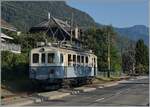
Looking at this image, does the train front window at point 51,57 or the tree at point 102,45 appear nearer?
the train front window at point 51,57

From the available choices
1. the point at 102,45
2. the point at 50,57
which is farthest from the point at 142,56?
the point at 50,57

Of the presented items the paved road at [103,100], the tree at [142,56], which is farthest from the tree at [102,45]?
the paved road at [103,100]

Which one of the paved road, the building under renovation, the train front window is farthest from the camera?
the building under renovation

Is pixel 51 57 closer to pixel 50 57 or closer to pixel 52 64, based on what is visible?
pixel 50 57

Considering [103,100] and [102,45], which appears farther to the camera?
[102,45]

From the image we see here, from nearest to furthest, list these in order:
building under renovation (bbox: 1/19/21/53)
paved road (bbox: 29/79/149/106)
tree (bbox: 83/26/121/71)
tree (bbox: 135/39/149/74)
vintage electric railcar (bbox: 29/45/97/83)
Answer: paved road (bbox: 29/79/149/106), vintage electric railcar (bbox: 29/45/97/83), building under renovation (bbox: 1/19/21/53), tree (bbox: 83/26/121/71), tree (bbox: 135/39/149/74)

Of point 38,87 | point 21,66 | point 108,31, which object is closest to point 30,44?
point 21,66

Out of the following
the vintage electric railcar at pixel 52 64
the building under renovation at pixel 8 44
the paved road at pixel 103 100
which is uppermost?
the building under renovation at pixel 8 44

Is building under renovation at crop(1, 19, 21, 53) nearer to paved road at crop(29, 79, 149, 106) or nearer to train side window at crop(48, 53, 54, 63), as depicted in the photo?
train side window at crop(48, 53, 54, 63)

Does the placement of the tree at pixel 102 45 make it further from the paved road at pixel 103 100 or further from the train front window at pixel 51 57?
the paved road at pixel 103 100

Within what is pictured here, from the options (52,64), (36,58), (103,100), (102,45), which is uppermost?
(102,45)

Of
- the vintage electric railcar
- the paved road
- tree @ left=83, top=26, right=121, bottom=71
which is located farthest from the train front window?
tree @ left=83, top=26, right=121, bottom=71

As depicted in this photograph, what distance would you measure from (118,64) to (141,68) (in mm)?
47289

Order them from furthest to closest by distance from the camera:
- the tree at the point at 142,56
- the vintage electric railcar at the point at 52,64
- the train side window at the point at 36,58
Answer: the tree at the point at 142,56, the train side window at the point at 36,58, the vintage electric railcar at the point at 52,64
